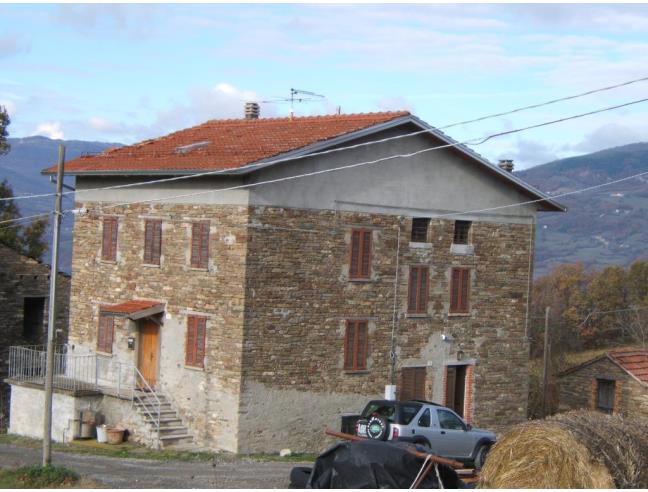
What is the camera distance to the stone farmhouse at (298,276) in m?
26.3

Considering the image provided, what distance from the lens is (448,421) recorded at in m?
25.2

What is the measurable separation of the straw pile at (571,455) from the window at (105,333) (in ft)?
47.8

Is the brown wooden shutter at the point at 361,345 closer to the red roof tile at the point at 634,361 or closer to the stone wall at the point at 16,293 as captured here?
the red roof tile at the point at 634,361

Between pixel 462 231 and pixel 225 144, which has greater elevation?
pixel 225 144

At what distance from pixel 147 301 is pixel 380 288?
6446 millimetres

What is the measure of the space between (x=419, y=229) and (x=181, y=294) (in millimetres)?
7192

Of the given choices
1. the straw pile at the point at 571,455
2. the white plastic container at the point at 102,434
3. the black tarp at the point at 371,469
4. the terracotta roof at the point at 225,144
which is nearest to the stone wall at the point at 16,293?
the terracotta roof at the point at 225,144

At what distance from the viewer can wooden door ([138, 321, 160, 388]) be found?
93.7 ft

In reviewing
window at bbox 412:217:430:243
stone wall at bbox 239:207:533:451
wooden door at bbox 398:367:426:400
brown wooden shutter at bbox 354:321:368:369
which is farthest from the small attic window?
wooden door at bbox 398:367:426:400

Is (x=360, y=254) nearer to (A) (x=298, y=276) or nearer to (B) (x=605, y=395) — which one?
(A) (x=298, y=276)

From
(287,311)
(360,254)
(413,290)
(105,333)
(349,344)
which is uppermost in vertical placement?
(360,254)

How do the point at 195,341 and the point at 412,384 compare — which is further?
the point at 412,384

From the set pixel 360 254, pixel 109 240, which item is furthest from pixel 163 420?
pixel 360 254

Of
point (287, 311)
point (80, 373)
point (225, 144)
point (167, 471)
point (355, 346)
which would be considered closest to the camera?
point (167, 471)
